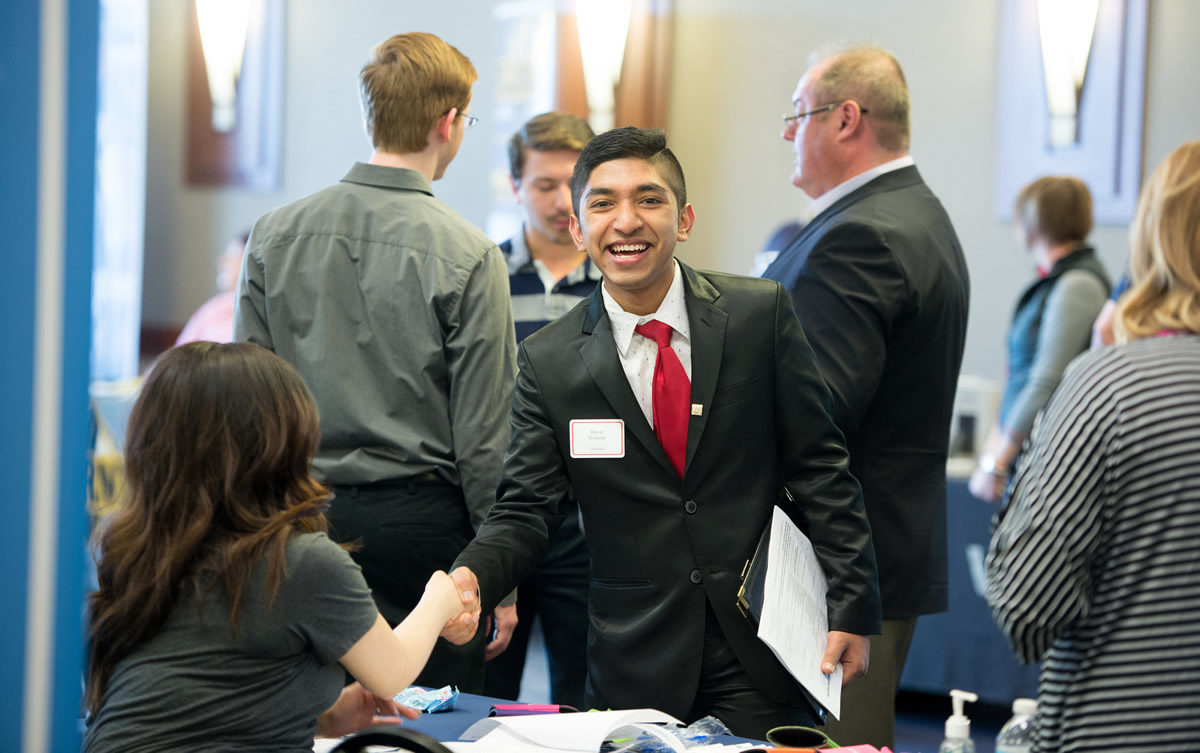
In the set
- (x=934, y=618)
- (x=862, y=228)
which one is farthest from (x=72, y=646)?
(x=934, y=618)

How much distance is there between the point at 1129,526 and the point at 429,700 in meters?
1.02

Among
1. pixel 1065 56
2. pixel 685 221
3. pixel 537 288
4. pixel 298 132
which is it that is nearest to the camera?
pixel 685 221

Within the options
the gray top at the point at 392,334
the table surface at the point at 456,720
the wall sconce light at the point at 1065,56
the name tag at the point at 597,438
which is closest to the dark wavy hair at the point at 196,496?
the table surface at the point at 456,720

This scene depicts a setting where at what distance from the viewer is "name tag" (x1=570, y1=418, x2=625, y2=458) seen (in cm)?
185

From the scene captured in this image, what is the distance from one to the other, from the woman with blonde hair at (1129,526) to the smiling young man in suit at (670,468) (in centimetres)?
50

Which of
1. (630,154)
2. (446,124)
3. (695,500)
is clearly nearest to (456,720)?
(695,500)

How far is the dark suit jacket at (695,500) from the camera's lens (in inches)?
71.4

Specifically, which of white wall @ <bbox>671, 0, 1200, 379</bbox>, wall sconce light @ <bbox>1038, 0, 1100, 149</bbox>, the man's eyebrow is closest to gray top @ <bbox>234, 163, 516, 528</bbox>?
the man's eyebrow

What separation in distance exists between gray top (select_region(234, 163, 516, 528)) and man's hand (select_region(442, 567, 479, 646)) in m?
0.49

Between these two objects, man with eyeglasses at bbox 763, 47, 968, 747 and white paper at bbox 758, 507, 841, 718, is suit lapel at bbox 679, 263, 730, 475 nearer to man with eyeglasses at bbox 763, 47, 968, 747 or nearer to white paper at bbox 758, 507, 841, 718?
white paper at bbox 758, 507, 841, 718

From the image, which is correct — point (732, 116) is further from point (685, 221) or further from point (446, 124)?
point (685, 221)

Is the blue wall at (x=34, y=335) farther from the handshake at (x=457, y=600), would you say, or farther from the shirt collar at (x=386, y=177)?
the shirt collar at (x=386, y=177)

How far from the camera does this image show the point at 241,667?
1424mm

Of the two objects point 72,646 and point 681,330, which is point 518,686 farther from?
point 72,646
